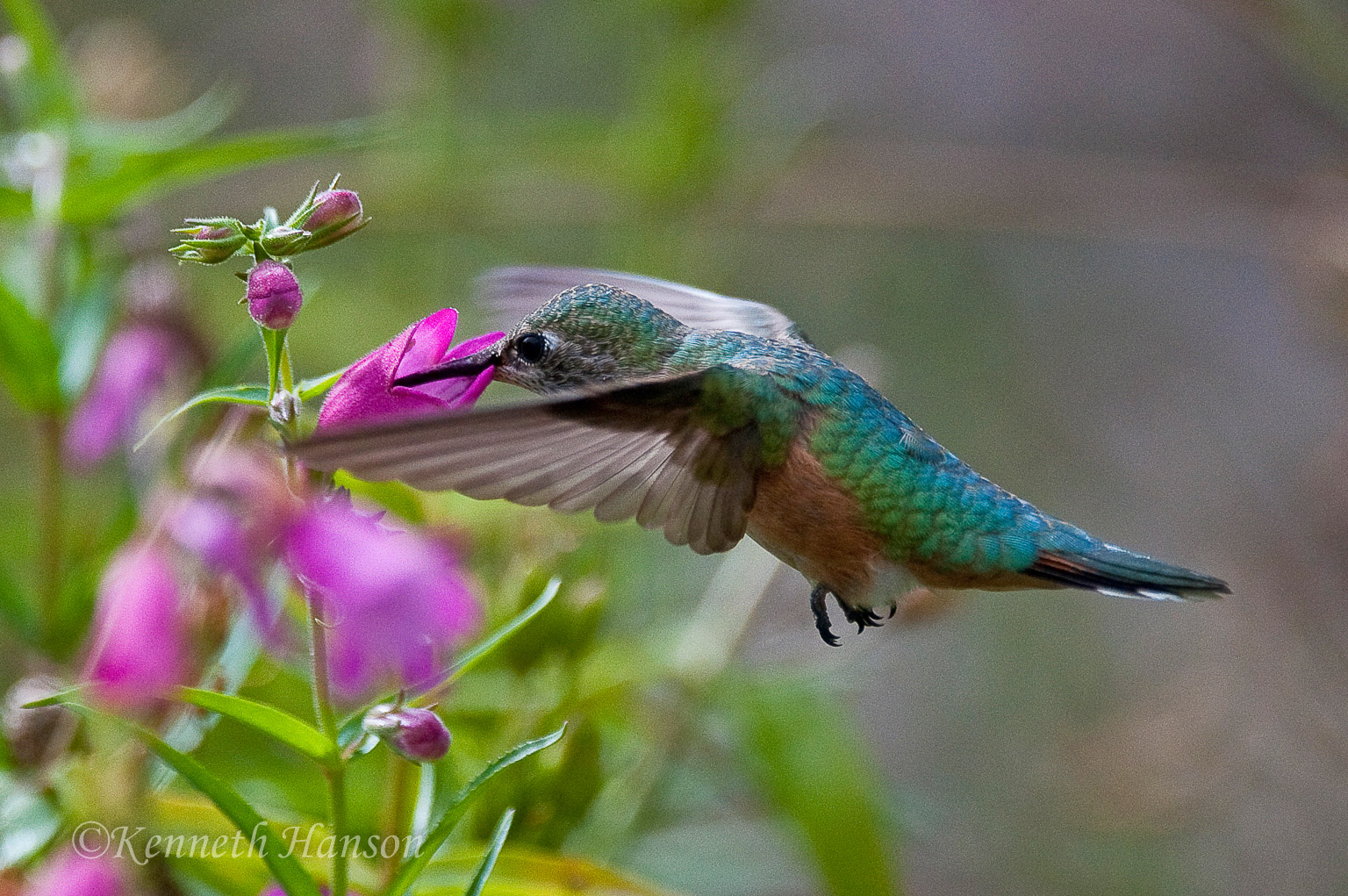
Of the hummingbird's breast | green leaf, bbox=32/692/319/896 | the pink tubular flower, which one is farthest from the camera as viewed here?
the hummingbird's breast

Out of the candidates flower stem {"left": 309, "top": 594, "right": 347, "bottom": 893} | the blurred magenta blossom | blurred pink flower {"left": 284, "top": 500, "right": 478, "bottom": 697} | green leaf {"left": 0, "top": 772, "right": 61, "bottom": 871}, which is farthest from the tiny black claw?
the blurred magenta blossom

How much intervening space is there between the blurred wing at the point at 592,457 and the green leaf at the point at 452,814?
0.14 meters

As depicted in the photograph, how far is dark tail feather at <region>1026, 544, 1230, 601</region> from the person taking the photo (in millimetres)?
922

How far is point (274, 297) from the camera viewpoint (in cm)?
64

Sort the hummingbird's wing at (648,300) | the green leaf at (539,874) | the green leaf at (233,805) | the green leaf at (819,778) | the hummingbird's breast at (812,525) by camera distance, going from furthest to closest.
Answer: the green leaf at (819,778)
the hummingbird's wing at (648,300)
the hummingbird's breast at (812,525)
the green leaf at (539,874)
the green leaf at (233,805)

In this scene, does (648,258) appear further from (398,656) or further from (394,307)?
(398,656)

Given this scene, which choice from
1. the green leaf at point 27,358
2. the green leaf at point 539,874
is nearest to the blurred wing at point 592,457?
the green leaf at point 539,874

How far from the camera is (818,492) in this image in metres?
1.01

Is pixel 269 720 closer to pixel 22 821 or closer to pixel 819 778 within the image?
pixel 22 821

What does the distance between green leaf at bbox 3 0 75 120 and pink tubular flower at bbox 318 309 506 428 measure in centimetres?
53

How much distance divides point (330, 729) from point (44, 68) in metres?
0.72

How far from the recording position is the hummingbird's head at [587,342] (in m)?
0.90

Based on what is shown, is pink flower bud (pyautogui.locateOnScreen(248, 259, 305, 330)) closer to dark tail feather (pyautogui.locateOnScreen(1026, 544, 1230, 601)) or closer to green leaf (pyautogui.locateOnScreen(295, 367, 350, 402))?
green leaf (pyautogui.locateOnScreen(295, 367, 350, 402))

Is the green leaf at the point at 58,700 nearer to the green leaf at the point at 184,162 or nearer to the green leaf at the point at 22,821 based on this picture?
the green leaf at the point at 22,821
